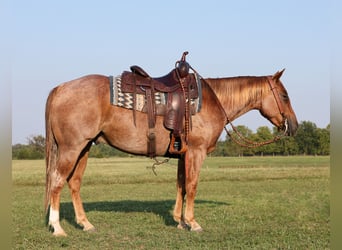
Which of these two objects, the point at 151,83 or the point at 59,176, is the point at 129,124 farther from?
the point at 59,176

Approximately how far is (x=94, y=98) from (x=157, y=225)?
2.96 metres

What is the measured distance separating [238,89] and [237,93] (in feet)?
0.31

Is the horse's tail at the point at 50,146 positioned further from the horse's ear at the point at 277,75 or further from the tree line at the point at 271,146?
the tree line at the point at 271,146

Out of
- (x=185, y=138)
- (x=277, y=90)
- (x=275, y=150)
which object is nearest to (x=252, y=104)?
(x=277, y=90)

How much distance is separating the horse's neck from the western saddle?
81 cm

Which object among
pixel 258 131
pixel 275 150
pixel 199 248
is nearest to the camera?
pixel 199 248

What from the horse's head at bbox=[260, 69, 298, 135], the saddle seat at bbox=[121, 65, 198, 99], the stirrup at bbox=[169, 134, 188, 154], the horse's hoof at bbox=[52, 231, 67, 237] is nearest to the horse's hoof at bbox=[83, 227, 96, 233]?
the horse's hoof at bbox=[52, 231, 67, 237]

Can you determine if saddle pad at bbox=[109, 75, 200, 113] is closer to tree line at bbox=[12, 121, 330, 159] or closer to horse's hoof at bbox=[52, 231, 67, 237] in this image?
horse's hoof at bbox=[52, 231, 67, 237]

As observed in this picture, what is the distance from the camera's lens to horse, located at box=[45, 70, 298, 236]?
23.7 feet

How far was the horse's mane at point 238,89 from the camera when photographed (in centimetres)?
841

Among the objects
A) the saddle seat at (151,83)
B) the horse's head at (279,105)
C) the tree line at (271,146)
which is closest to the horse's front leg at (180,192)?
the saddle seat at (151,83)

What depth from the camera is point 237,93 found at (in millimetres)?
8477

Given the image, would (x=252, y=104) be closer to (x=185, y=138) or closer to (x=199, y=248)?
(x=185, y=138)

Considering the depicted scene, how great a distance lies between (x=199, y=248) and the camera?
601 cm
